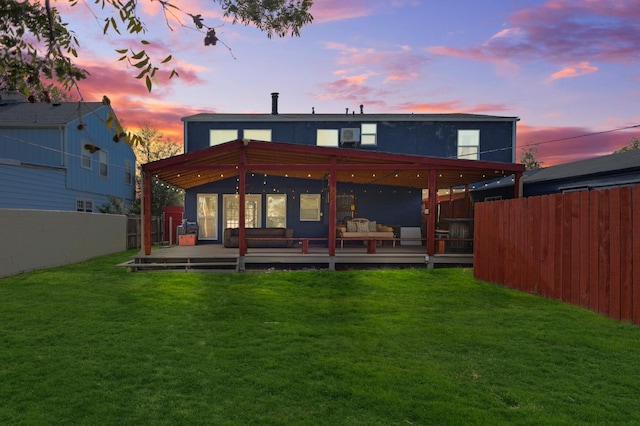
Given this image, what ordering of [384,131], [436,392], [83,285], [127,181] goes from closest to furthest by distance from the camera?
[436,392], [83,285], [384,131], [127,181]

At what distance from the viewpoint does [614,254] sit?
695 centimetres

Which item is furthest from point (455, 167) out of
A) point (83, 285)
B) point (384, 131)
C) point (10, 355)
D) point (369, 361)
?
point (10, 355)

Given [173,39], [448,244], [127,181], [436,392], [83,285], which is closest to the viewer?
[173,39]

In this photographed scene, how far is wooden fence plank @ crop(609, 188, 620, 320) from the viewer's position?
6891mm

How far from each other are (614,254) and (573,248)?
3.48ft

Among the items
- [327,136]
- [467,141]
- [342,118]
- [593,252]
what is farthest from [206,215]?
[593,252]

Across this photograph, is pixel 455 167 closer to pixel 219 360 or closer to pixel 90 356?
pixel 219 360

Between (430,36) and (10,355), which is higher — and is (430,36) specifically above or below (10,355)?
above

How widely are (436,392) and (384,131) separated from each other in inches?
701

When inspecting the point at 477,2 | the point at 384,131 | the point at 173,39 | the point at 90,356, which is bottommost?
the point at 90,356

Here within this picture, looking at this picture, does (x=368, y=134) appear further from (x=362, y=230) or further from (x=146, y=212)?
(x=146, y=212)

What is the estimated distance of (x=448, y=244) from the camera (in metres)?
15.5

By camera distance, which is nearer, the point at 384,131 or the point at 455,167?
the point at 455,167

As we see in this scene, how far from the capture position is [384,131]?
21062 millimetres
